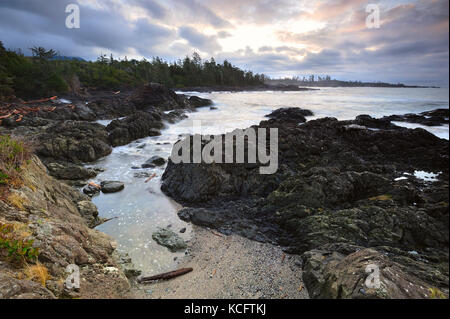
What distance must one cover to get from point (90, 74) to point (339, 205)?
62702 mm

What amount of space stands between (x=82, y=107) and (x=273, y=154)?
24.5 m

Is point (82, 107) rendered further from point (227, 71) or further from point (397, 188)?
point (227, 71)

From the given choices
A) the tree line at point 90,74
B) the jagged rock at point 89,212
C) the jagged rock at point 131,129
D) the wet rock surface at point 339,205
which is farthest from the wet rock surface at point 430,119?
the tree line at point 90,74

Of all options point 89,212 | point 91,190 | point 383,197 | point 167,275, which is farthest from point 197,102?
point 167,275

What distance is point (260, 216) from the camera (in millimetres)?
6465

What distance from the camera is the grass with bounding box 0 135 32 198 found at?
4230 mm

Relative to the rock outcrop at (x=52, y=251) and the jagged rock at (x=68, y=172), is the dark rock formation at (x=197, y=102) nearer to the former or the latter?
the jagged rock at (x=68, y=172)

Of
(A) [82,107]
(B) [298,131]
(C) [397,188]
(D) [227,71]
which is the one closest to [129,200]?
(C) [397,188]

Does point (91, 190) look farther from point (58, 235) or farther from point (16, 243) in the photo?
point (16, 243)

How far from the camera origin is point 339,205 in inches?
238

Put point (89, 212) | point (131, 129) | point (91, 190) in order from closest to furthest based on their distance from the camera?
point (89, 212) < point (91, 190) < point (131, 129)

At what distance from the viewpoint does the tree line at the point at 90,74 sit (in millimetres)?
29359

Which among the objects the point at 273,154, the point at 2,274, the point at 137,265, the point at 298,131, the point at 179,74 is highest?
the point at 179,74

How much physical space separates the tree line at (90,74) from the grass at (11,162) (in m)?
27.9
